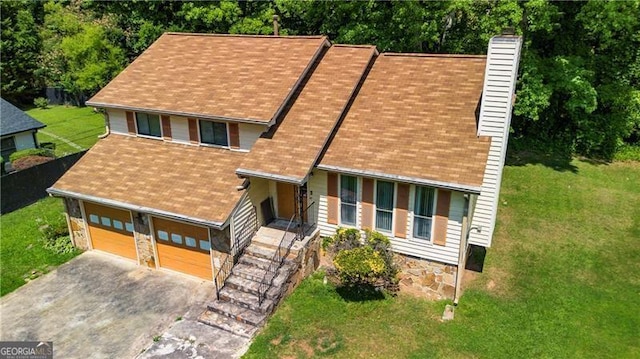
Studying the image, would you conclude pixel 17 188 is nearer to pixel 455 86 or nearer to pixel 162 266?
pixel 162 266

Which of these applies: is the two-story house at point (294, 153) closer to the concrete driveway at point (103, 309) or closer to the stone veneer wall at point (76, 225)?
the stone veneer wall at point (76, 225)

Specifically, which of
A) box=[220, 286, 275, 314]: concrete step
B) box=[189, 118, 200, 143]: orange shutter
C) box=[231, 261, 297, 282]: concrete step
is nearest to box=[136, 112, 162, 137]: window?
box=[189, 118, 200, 143]: orange shutter

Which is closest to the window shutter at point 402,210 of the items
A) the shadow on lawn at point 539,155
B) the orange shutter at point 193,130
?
the orange shutter at point 193,130

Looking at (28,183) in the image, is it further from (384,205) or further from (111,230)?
(384,205)

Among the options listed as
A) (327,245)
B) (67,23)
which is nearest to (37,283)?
(327,245)

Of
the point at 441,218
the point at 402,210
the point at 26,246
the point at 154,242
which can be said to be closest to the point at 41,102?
the point at 26,246

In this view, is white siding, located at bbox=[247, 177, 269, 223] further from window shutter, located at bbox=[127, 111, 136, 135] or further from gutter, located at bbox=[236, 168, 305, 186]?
window shutter, located at bbox=[127, 111, 136, 135]
